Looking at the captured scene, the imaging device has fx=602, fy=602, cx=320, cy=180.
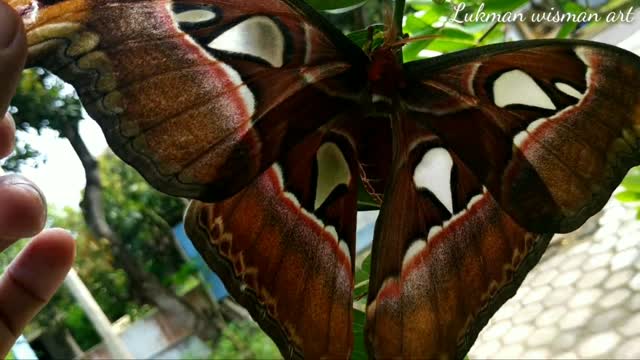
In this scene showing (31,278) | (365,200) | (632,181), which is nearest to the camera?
(365,200)

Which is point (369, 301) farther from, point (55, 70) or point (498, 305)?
point (55, 70)

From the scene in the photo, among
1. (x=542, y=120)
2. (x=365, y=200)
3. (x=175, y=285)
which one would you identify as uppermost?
(x=542, y=120)

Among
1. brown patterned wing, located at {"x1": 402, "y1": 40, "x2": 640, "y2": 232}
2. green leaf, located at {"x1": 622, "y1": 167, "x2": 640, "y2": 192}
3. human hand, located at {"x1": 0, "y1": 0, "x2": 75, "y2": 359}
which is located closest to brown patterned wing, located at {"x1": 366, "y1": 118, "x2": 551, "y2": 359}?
brown patterned wing, located at {"x1": 402, "y1": 40, "x2": 640, "y2": 232}

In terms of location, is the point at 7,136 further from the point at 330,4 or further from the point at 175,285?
the point at 175,285

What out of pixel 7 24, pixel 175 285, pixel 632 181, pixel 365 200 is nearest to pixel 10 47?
pixel 7 24

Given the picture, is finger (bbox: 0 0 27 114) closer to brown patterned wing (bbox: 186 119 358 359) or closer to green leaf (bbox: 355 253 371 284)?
brown patterned wing (bbox: 186 119 358 359)

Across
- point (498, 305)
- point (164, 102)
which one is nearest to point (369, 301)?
point (498, 305)
